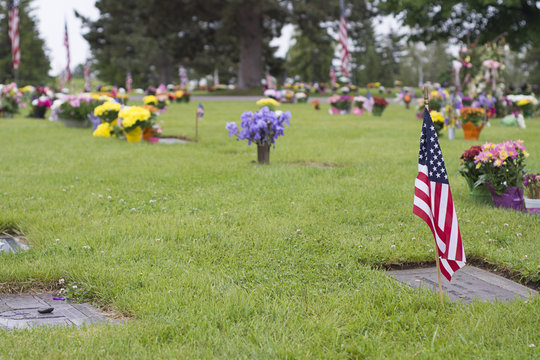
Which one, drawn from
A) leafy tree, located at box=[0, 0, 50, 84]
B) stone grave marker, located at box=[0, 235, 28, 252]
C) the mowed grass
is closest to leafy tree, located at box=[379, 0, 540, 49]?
the mowed grass

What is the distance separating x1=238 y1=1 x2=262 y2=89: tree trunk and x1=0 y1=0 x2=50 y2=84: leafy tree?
80.8ft

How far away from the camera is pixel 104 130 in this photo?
13.2m

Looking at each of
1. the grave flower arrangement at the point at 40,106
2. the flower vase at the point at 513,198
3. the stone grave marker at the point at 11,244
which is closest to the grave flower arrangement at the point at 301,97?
the grave flower arrangement at the point at 40,106

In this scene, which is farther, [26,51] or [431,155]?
[26,51]

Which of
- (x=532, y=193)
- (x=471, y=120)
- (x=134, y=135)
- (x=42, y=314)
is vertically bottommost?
(x=42, y=314)

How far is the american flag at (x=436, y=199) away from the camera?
11.0 feet

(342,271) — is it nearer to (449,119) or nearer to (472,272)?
(472,272)

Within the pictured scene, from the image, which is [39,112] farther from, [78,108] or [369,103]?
[369,103]

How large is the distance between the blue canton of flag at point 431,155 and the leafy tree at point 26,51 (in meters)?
54.9

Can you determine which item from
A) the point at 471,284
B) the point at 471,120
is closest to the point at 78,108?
the point at 471,120

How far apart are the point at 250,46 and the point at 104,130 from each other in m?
25.5

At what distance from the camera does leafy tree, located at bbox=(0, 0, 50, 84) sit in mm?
53219

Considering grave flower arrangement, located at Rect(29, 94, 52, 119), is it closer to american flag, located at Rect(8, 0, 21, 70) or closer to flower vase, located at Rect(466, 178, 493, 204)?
american flag, located at Rect(8, 0, 21, 70)

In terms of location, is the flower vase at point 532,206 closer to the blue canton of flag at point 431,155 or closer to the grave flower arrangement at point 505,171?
the grave flower arrangement at point 505,171
